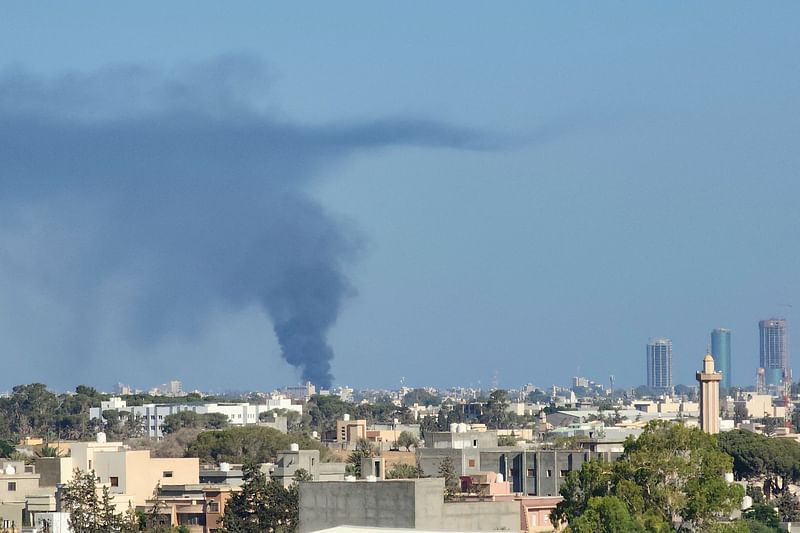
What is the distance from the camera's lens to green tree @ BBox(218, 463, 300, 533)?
7250 cm

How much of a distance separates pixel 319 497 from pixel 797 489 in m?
70.8

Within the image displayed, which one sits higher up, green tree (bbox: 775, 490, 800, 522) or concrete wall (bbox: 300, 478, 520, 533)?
concrete wall (bbox: 300, 478, 520, 533)

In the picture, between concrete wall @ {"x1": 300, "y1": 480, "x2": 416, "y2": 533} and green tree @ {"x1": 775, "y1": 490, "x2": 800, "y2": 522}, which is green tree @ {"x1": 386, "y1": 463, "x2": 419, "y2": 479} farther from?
concrete wall @ {"x1": 300, "y1": 480, "x2": 416, "y2": 533}

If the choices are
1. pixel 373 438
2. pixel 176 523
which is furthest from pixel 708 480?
pixel 373 438

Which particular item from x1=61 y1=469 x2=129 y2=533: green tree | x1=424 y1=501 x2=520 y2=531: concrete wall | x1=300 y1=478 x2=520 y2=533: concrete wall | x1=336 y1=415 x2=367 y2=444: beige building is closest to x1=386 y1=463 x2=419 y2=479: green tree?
x1=61 y1=469 x2=129 y2=533: green tree

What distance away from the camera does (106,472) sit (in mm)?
88250

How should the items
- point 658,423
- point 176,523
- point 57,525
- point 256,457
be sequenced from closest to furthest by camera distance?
point 658,423 < point 57,525 < point 176,523 < point 256,457

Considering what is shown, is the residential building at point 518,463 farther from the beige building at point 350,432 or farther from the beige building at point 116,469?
the beige building at point 350,432

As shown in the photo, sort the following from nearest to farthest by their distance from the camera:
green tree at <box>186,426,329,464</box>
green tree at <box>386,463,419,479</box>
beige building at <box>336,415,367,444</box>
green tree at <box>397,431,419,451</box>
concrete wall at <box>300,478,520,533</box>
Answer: concrete wall at <box>300,478,520,533</box>
green tree at <box>386,463,419,479</box>
green tree at <box>186,426,329,464</box>
green tree at <box>397,431,419,451</box>
beige building at <box>336,415,367,444</box>

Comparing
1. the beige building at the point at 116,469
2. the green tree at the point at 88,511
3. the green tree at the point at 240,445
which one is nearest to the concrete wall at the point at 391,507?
the green tree at the point at 88,511

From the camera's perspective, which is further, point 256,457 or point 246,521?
point 256,457

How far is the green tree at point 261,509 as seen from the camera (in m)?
72.5

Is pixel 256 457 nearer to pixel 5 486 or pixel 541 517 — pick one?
pixel 5 486

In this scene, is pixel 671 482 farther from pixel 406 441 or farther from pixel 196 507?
pixel 406 441
